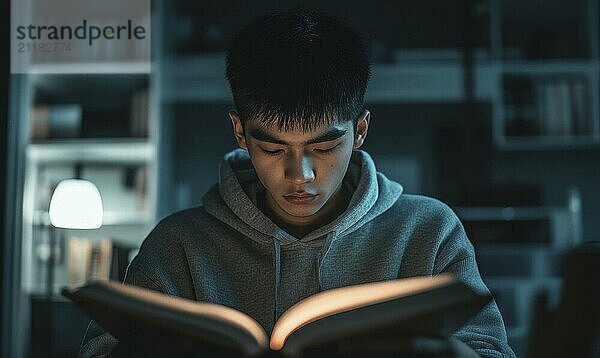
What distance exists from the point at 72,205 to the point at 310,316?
182 centimetres

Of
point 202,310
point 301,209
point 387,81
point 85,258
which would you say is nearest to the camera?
point 202,310

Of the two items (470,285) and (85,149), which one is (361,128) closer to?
(470,285)

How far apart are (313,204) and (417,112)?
214cm

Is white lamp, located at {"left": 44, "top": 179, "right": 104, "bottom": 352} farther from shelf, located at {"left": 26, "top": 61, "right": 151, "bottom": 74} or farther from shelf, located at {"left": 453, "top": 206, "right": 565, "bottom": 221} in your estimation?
shelf, located at {"left": 453, "top": 206, "right": 565, "bottom": 221}

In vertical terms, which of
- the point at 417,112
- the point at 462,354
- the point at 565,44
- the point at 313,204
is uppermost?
the point at 565,44

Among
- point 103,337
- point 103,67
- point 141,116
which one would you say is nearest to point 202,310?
point 103,337

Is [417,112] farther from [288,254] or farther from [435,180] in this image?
[288,254]

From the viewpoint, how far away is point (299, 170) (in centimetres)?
107

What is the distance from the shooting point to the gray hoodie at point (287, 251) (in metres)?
1.16

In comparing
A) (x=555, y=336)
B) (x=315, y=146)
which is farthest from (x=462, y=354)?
(x=315, y=146)

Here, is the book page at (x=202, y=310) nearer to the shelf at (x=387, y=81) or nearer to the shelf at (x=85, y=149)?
the shelf at (x=85, y=149)

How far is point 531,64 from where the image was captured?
121 inches

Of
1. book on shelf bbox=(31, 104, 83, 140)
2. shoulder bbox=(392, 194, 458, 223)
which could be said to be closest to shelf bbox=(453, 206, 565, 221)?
book on shelf bbox=(31, 104, 83, 140)

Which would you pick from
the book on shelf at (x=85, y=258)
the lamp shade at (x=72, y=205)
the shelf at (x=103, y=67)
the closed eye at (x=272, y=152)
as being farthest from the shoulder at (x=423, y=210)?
the book on shelf at (x=85, y=258)
